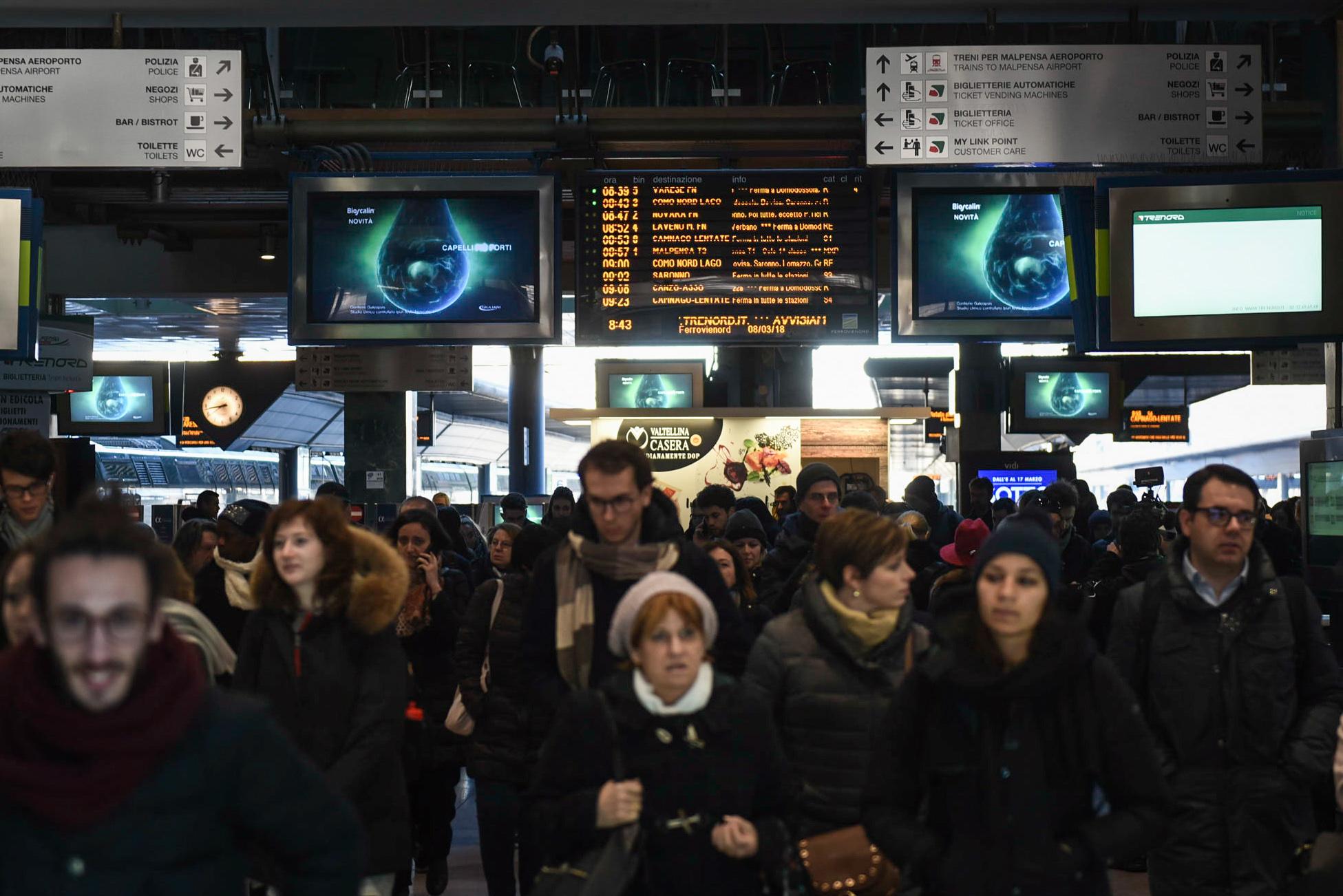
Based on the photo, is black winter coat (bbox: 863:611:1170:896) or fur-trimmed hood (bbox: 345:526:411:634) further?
fur-trimmed hood (bbox: 345:526:411:634)

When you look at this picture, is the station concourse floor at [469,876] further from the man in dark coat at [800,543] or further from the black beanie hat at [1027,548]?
the black beanie hat at [1027,548]

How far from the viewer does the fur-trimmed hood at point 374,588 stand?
3615 mm

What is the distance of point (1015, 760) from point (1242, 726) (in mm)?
1466

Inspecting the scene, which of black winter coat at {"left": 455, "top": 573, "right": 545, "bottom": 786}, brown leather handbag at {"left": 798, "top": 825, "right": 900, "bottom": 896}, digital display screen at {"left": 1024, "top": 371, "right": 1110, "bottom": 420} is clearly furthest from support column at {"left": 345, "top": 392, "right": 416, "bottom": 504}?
brown leather handbag at {"left": 798, "top": 825, "right": 900, "bottom": 896}

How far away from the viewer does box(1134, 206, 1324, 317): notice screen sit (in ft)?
22.9

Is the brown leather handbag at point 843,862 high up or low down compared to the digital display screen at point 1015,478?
down

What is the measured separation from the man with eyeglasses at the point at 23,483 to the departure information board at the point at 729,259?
4.31m

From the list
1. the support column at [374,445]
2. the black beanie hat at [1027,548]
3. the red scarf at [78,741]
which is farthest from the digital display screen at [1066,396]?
the red scarf at [78,741]

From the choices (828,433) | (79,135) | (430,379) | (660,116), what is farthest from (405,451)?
(79,135)

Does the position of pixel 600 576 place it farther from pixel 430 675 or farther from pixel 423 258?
pixel 423 258

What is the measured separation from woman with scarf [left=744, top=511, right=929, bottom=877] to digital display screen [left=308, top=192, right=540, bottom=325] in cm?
517

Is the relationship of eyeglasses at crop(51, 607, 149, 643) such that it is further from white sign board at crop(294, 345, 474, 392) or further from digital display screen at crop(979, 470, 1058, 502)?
digital display screen at crop(979, 470, 1058, 502)

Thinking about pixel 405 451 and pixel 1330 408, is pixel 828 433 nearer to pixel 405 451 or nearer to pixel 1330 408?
pixel 405 451

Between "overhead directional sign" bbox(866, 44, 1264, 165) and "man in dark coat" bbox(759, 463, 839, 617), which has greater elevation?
"overhead directional sign" bbox(866, 44, 1264, 165)
